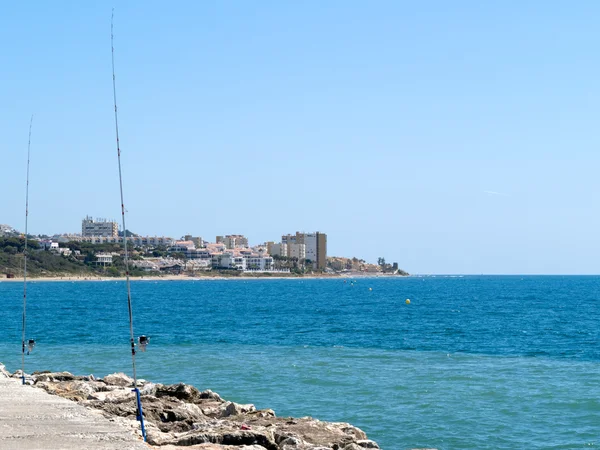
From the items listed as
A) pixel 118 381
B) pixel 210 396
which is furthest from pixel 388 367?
pixel 210 396

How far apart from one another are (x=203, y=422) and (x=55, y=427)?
10.4ft

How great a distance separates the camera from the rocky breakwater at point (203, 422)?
39.6ft

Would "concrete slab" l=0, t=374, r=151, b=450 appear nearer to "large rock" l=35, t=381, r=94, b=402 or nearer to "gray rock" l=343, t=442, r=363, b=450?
"large rock" l=35, t=381, r=94, b=402

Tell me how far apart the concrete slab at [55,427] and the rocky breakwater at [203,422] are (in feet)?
1.71

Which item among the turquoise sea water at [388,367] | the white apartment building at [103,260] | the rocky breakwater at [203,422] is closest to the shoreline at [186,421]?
the rocky breakwater at [203,422]

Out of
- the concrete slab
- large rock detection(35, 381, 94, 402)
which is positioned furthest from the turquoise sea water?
the concrete slab

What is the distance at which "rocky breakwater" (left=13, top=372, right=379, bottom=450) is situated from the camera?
12.1 metres

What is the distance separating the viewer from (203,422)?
1425 cm

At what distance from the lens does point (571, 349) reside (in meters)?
33.6

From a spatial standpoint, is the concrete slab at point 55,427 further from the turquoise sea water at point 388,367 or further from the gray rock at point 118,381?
the turquoise sea water at point 388,367

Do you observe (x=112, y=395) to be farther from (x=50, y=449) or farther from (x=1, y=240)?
(x=1, y=240)

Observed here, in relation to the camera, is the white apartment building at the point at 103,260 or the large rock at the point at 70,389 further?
the white apartment building at the point at 103,260

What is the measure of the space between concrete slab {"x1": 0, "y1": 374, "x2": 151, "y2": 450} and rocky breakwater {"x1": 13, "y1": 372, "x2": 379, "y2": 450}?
0.52 m

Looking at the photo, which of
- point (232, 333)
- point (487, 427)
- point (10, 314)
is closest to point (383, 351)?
point (232, 333)
